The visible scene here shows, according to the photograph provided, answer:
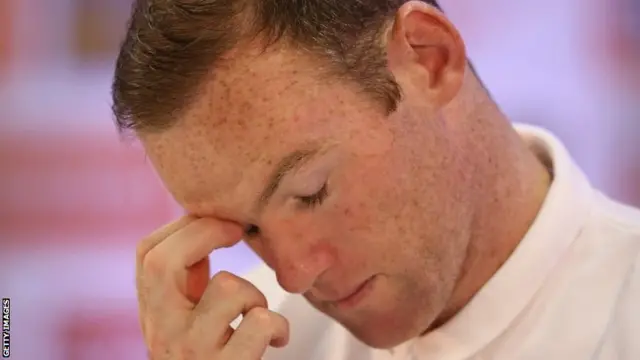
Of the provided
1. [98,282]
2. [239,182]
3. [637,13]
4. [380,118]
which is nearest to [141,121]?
[239,182]

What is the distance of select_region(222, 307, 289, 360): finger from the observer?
95 cm

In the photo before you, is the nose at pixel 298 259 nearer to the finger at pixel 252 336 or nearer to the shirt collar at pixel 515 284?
the finger at pixel 252 336

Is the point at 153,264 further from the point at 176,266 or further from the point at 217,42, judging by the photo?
the point at 217,42

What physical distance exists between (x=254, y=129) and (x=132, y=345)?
2.85 ft

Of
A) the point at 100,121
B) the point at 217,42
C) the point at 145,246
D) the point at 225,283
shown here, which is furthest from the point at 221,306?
the point at 100,121

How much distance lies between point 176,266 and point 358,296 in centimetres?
21

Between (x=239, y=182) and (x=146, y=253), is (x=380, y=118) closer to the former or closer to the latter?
(x=239, y=182)

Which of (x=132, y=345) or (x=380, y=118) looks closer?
(x=380, y=118)

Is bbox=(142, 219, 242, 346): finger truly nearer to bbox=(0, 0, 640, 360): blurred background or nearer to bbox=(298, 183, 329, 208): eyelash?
bbox=(298, 183, 329, 208): eyelash

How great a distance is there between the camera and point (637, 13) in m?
1.60

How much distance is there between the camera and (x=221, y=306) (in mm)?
962

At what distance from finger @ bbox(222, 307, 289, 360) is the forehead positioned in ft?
0.48

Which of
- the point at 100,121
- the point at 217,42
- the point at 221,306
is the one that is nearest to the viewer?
the point at 217,42

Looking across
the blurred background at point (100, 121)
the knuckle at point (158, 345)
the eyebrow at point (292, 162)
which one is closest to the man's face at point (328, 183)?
the eyebrow at point (292, 162)
